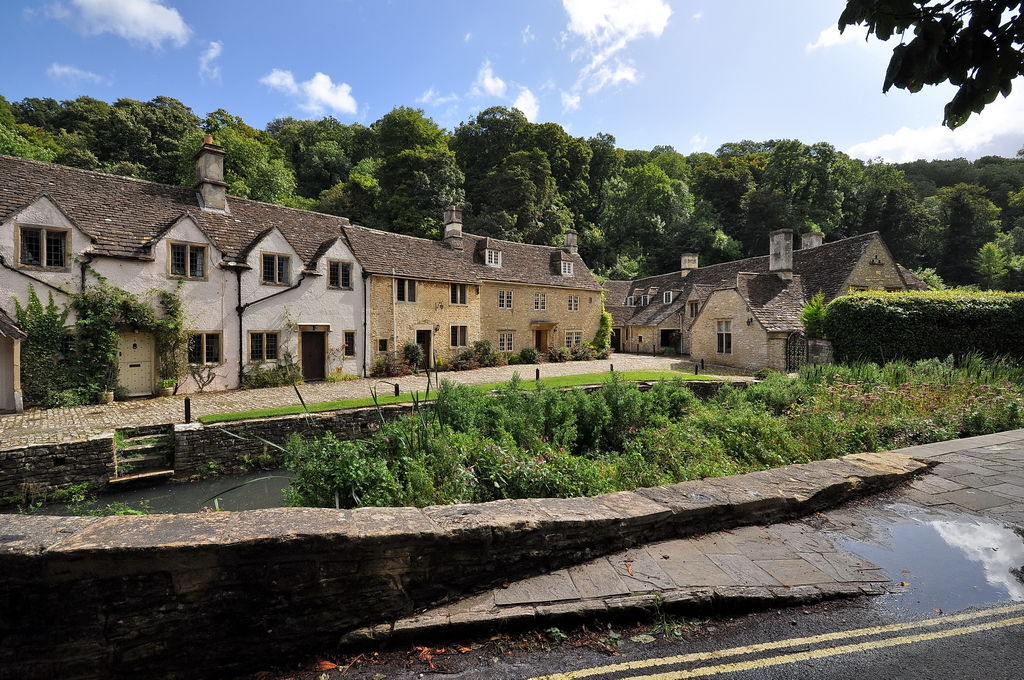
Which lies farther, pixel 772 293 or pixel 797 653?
pixel 772 293

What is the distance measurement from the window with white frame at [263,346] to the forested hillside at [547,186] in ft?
75.8

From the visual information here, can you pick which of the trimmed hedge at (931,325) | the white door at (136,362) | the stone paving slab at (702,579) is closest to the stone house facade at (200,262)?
the white door at (136,362)

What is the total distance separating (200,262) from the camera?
1991 centimetres

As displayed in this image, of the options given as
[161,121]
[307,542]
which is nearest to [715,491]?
[307,542]

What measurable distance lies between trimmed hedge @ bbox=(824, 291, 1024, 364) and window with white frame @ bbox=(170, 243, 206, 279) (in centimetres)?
2925

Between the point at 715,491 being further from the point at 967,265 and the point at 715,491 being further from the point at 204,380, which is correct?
the point at 967,265

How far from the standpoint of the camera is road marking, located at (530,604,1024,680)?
2832 millimetres

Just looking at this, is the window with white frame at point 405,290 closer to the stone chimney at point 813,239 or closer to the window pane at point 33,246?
the window pane at point 33,246

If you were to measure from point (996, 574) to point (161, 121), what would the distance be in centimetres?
5852

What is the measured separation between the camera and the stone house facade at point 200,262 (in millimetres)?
16672

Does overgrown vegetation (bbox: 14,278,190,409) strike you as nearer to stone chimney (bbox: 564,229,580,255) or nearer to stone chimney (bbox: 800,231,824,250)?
stone chimney (bbox: 564,229,580,255)

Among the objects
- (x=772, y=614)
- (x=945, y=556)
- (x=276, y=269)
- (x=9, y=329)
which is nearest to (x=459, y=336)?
(x=276, y=269)

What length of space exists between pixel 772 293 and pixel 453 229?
22.9 meters

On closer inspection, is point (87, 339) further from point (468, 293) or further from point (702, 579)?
point (702, 579)
